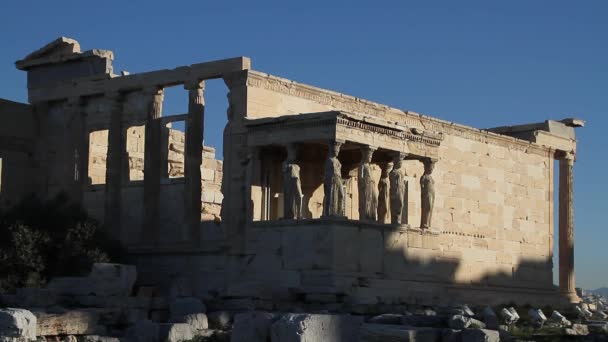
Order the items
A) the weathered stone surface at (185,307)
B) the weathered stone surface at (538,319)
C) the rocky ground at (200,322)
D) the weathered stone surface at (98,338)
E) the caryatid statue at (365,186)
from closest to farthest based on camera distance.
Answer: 1. the rocky ground at (200,322)
2. the weathered stone surface at (98,338)
3. the weathered stone surface at (185,307)
4. the weathered stone surface at (538,319)
5. the caryatid statue at (365,186)

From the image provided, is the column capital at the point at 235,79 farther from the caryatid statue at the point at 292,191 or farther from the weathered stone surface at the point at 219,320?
the weathered stone surface at the point at 219,320

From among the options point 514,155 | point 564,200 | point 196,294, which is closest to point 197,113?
point 196,294

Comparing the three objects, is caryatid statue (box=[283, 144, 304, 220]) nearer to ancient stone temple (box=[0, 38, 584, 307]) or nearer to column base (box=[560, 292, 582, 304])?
ancient stone temple (box=[0, 38, 584, 307])

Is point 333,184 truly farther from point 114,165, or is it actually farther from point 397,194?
point 114,165

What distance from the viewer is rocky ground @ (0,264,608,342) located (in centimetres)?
1420

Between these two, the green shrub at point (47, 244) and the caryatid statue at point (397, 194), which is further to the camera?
the caryatid statue at point (397, 194)

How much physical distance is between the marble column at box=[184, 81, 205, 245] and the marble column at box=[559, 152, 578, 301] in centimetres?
1107

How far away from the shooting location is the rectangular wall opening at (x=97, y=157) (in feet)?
94.3

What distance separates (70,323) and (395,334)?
4671 millimetres

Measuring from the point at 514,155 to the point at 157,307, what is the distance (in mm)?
13357

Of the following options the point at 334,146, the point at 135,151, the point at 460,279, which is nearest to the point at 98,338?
the point at 334,146

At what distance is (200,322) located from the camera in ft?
58.4

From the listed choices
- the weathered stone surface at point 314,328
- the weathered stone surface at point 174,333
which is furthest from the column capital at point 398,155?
the weathered stone surface at point 314,328

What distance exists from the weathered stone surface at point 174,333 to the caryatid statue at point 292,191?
21.5 ft
